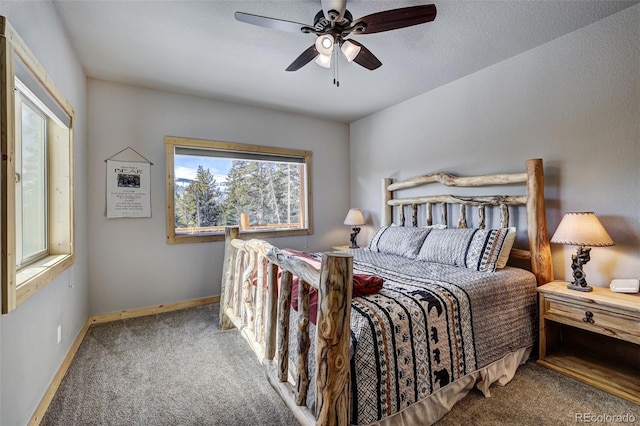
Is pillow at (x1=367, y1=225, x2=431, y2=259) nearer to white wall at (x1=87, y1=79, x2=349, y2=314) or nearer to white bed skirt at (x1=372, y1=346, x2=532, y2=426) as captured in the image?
white bed skirt at (x1=372, y1=346, x2=532, y2=426)

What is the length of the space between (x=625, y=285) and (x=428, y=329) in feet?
4.98

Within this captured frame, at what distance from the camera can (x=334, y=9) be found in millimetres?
1757

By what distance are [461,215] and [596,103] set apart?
1341mm

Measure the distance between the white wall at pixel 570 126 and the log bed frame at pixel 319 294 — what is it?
21cm

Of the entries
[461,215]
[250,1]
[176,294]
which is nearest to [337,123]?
[461,215]

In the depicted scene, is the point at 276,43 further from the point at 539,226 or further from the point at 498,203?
the point at 539,226

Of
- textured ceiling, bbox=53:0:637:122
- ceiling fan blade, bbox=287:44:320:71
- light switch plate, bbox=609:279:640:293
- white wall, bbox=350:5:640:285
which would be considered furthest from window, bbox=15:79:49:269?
light switch plate, bbox=609:279:640:293

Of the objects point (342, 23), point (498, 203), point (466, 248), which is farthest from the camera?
point (498, 203)

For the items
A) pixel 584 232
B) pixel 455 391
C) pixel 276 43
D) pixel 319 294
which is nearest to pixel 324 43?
pixel 276 43

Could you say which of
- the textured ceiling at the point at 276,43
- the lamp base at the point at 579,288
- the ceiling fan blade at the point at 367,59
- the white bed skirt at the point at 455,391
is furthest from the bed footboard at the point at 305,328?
the lamp base at the point at 579,288

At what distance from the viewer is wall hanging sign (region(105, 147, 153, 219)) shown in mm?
3150

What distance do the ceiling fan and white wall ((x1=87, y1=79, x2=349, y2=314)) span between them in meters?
1.98

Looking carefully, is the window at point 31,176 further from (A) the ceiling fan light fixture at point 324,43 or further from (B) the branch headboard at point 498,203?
(B) the branch headboard at point 498,203

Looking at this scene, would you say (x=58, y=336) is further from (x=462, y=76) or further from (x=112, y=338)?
(x=462, y=76)
